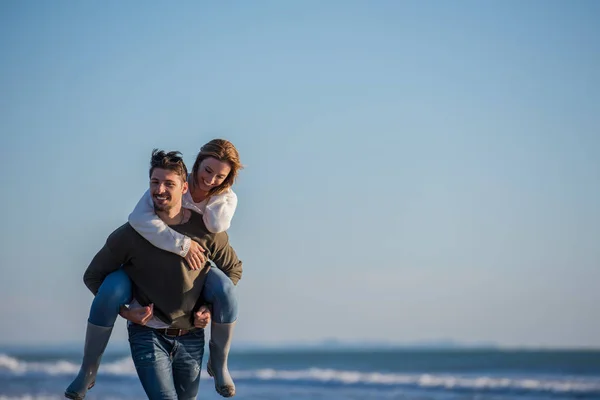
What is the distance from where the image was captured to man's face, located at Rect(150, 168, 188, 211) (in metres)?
4.15

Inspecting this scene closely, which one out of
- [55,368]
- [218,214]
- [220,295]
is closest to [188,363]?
[220,295]

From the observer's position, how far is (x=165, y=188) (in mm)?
4156

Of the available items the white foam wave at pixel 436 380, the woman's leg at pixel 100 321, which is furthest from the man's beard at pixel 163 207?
the white foam wave at pixel 436 380

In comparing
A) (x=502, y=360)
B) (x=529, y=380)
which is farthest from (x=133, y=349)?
(x=502, y=360)

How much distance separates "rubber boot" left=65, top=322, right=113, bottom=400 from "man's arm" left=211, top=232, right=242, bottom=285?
0.61 metres

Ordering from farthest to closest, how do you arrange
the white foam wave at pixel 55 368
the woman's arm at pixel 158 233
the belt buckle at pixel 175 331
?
the white foam wave at pixel 55 368, the belt buckle at pixel 175 331, the woman's arm at pixel 158 233

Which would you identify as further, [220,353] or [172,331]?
[220,353]

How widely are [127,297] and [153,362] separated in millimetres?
334

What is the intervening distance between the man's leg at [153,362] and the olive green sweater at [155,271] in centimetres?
11

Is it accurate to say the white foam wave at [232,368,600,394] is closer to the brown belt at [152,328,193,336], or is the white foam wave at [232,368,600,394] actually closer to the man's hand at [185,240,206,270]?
the brown belt at [152,328,193,336]

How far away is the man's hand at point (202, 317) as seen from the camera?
433 cm

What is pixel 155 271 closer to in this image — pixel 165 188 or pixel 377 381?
pixel 165 188

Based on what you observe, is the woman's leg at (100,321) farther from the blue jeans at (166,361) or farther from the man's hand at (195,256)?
the man's hand at (195,256)

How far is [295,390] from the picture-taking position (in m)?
16.3
